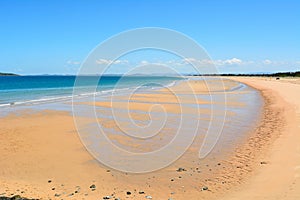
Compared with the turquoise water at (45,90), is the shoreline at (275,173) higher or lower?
lower

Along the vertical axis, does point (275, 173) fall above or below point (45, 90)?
below

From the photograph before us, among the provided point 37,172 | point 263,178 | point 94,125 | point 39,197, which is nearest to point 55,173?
point 37,172

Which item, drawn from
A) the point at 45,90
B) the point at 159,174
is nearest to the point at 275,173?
the point at 159,174

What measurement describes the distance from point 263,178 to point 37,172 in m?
5.48

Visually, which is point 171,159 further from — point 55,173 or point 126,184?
point 55,173

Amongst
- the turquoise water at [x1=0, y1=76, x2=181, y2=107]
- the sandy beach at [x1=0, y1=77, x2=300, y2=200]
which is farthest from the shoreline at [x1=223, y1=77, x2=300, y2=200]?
the turquoise water at [x1=0, y1=76, x2=181, y2=107]

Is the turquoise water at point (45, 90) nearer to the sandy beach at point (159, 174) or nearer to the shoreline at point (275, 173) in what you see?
the sandy beach at point (159, 174)

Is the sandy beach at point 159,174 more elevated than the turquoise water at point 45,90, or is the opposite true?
the turquoise water at point 45,90

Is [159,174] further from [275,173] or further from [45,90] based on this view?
[45,90]

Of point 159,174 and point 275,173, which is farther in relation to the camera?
point 159,174

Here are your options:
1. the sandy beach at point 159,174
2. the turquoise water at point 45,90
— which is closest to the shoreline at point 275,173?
the sandy beach at point 159,174

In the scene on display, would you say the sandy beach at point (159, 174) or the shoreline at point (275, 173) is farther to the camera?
the sandy beach at point (159, 174)

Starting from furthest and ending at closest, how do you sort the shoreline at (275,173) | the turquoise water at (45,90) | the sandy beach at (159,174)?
the turquoise water at (45,90) → the sandy beach at (159,174) → the shoreline at (275,173)

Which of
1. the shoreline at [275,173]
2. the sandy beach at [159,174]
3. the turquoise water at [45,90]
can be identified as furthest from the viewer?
the turquoise water at [45,90]
